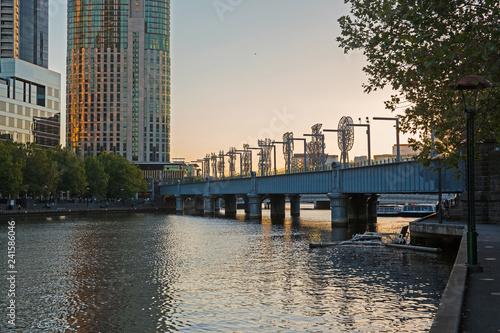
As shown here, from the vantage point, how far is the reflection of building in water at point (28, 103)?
157750 mm

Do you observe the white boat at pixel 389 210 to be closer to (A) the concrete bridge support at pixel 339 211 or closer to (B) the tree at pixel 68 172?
(A) the concrete bridge support at pixel 339 211

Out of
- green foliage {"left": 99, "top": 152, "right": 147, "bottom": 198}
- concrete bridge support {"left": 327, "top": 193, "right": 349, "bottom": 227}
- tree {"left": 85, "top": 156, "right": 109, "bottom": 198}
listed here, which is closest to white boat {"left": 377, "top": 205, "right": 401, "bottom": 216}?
concrete bridge support {"left": 327, "top": 193, "right": 349, "bottom": 227}

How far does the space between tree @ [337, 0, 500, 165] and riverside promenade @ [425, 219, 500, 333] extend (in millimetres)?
7025

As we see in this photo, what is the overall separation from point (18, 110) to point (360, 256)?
5666 inches

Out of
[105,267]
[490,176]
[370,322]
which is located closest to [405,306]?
[370,322]

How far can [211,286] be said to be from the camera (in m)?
30.7

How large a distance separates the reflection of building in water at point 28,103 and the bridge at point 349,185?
61654mm

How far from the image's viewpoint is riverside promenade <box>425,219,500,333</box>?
13870mm

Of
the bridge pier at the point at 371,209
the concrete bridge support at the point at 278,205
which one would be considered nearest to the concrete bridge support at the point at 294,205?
the concrete bridge support at the point at 278,205

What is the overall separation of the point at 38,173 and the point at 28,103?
5685 centimetres

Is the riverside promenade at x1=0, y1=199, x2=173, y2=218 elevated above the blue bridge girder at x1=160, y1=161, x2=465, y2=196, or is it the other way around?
the blue bridge girder at x1=160, y1=161, x2=465, y2=196

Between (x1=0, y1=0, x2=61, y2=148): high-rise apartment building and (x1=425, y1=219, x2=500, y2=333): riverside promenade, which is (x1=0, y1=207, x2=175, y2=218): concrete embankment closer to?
(x1=0, y1=0, x2=61, y2=148): high-rise apartment building

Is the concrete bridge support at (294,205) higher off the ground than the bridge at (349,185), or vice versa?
the bridge at (349,185)

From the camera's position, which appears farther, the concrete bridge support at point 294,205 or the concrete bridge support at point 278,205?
the concrete bridge support at point 294,205
